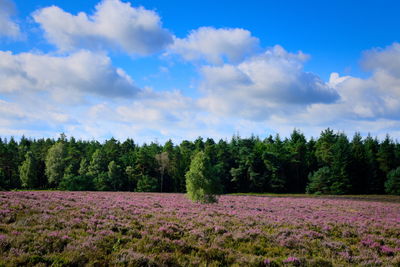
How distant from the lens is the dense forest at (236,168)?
68062 millimetres

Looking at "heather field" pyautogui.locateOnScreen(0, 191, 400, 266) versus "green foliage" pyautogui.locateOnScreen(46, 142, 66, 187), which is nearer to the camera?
"heather field" pyautogui.locateOnScreen(0, 191, 400, 266)

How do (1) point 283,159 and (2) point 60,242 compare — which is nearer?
(2) point 60,242

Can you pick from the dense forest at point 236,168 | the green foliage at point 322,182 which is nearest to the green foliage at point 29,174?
the dense forest at point 236,168

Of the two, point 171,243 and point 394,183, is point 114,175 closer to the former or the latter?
point 171,243

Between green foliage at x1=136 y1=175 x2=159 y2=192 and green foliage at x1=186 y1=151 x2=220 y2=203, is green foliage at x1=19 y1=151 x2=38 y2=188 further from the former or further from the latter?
green foliage at x1=186 y1=151 x2=220 y2=203

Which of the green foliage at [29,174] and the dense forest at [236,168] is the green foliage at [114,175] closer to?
the dense forest at [236,168]

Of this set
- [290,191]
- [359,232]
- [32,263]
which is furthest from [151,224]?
[290,191]

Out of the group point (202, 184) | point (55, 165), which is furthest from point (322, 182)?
point (55, 165)

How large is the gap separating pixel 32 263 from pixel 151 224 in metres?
7.24

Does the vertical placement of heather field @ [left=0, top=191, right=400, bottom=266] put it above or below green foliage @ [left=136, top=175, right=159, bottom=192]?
above

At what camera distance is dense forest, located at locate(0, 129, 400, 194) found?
68.1m

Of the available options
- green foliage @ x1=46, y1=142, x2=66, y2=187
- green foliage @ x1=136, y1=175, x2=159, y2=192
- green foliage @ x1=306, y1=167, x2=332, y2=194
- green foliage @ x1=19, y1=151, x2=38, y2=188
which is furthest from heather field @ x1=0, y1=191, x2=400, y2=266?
green foliage @ x1=19, y1=151, x2=38, y2=188

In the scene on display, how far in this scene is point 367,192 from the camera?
2800 inches

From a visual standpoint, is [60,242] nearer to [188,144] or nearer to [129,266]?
[129,266]
